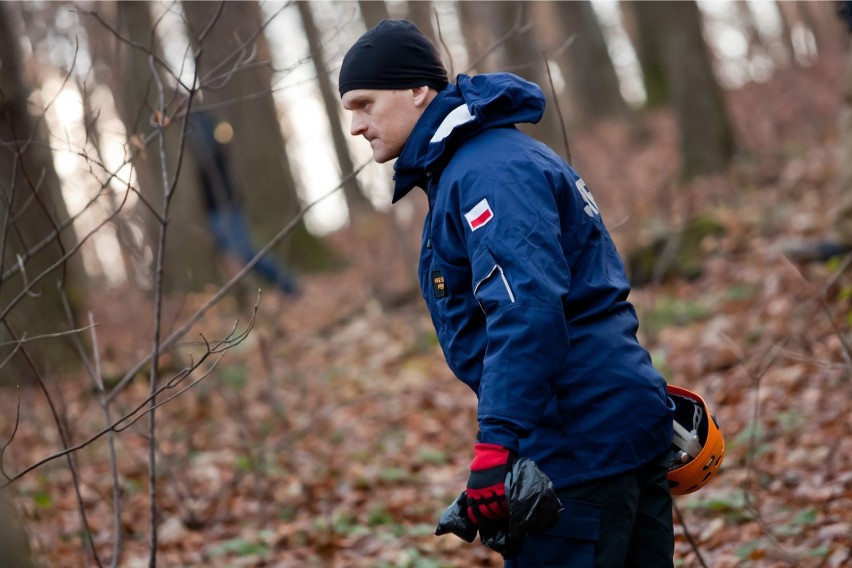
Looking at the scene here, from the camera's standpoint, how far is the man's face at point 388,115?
259 centimetres

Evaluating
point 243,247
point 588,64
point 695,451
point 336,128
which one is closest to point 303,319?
point 243,247

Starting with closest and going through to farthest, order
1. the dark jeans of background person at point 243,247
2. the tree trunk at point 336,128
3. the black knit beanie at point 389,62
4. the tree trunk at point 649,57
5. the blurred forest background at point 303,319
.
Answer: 1. the black knit beanie at point 389,62
2. the blurred forest background at point 303,319
3. the dark jeans of background person at point 243,247
4. the tree trunk at point 649,57
5. the tree trunk at point 336,128

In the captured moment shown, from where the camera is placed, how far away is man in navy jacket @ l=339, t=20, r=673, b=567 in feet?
7.14

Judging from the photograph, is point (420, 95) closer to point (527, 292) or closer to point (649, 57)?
point (527, 292)

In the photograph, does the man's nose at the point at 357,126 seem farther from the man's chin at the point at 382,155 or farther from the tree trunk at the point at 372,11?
the tree trunk at the point at 372,11

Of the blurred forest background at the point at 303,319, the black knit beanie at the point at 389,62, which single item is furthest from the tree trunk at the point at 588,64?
the black knit beanie at the point at 389,62

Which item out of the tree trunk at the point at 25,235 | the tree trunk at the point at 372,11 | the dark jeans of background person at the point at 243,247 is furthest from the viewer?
the tree trunk at the point at 372,11

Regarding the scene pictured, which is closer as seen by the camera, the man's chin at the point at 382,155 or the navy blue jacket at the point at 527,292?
the navy blue jacket at the point at 527,292

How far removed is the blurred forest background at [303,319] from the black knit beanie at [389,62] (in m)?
0.70

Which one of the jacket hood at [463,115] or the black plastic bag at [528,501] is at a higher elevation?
the jacket hood at [463,115]

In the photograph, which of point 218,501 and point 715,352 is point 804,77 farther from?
point 218,501

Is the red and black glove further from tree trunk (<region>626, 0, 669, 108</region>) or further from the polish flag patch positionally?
tree trunk (<region>626, 0, 669, 108</region>)

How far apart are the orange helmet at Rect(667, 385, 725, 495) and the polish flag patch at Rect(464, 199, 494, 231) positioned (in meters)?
0.87

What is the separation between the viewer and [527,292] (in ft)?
7.11
